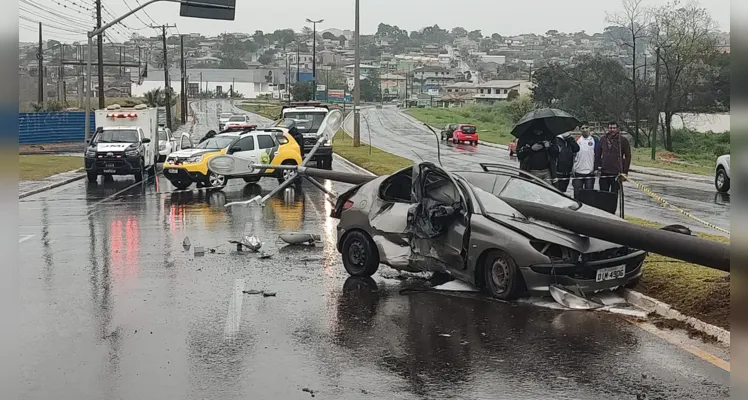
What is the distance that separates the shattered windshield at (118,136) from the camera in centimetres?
3033

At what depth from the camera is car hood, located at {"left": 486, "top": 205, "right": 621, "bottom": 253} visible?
9.29 meters

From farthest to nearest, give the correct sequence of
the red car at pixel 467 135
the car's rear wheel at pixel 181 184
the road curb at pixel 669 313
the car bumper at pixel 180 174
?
the red car at pixel 467 135 < the car's rear wheel at pixel 181 184 < the car bumper at pixel 180 174 < the road curb at pixel 669 313

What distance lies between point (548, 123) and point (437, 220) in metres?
5.98

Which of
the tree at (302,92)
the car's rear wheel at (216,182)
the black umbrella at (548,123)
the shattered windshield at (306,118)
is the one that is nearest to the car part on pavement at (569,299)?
the black umbrella at (548,123)

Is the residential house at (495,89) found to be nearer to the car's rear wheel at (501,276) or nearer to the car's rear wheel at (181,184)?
the car's rear wheel at (181,184)

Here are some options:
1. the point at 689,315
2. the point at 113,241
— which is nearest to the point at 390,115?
the point at 113,241

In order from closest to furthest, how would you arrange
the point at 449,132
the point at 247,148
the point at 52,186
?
the point at 247,148 < the point at 52,186 < the point at 449,132

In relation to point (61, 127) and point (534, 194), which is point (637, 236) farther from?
point (61, 127)

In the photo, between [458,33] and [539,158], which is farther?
[458,33]

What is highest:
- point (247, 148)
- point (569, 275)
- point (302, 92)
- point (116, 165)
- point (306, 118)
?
point (302, 92)

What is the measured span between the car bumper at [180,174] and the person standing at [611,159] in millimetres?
13977

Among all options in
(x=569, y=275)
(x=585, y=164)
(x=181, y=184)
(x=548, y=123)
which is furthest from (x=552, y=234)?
(x=181, y=184)

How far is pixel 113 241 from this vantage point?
1514 cm

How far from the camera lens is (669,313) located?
880cm
